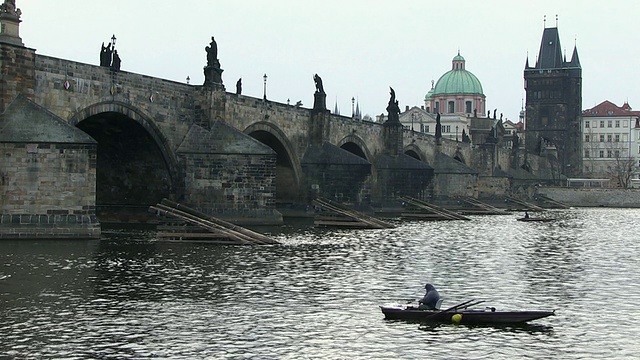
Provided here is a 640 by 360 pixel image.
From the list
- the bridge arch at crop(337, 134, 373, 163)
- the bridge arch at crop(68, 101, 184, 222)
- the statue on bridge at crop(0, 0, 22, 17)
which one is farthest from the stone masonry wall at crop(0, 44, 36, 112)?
the bridge arch at crop(337, 134, 373, 163)

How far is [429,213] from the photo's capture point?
65.2 meters

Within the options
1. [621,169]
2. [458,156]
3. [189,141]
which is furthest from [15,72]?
[621,169]

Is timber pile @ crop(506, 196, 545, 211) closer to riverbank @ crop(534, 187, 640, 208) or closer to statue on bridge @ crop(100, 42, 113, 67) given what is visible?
riverbank @ crop(534, 187, 640, 208)

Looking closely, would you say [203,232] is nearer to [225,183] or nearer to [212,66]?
[225,183]

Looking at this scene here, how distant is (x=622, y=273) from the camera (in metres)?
27.8

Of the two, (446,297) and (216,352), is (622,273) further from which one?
(216,352)

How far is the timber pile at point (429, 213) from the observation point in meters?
62.7

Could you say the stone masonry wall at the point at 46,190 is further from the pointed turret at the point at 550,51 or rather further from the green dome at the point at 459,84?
the green dome at the point at 459,84

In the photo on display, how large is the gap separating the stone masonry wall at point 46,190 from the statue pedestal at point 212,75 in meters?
14.0

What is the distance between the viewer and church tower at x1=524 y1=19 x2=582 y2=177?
142 meters

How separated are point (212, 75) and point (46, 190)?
15.8m

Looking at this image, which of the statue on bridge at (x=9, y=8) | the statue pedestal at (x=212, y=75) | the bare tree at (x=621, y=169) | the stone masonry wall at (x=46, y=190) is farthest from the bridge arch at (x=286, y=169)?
the bare tree at (x=621, y=169)

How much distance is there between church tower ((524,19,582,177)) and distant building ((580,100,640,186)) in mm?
11876

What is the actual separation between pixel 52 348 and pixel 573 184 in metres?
130
